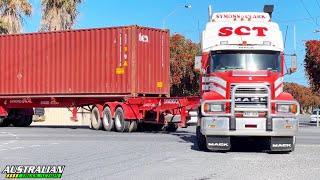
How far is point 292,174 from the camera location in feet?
38.1

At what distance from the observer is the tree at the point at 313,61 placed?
45812mm

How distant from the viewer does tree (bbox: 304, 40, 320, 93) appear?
45812mm

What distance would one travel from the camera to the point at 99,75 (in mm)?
26672

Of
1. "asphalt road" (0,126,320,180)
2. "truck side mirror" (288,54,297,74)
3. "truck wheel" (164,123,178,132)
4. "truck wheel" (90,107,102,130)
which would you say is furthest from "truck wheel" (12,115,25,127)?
"truck side mirror" (288,54,297,74)

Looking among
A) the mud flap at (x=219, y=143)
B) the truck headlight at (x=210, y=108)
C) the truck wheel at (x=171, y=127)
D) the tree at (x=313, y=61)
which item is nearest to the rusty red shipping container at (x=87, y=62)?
the truck wheel at (x=171, y=127)

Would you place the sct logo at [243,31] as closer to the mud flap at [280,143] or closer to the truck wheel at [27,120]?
the mud flap at [280,143]

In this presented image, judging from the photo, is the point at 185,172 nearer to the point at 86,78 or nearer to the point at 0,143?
the point at 0,143

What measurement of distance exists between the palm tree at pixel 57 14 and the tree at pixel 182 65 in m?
16.1

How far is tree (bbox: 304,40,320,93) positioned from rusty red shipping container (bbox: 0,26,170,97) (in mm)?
21494

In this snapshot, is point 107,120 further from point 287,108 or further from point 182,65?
point 182,65

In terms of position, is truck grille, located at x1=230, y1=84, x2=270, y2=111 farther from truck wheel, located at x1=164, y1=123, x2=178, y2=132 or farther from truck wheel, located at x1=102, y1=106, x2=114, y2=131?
truck wheel, located at x1=102, y1=106, x2=114, y2=131

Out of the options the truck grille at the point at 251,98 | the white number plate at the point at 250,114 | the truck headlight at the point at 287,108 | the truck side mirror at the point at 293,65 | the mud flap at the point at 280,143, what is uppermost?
the truck side mirror at the point at 293,65

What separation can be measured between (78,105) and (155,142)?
9891 millimetres

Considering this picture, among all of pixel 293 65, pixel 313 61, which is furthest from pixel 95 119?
pixel 313 61
